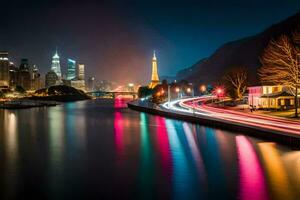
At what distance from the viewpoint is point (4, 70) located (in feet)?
513

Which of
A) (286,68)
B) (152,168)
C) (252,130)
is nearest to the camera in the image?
(152,168)

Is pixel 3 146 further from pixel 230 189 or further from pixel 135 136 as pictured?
pixel 230 189

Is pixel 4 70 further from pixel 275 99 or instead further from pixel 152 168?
pixel 152 168

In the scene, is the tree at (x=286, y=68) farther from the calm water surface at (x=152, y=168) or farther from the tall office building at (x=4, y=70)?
the tall office building at (x=4, y=70)

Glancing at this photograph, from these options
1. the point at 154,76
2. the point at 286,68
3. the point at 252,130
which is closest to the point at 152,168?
the point at 252,130

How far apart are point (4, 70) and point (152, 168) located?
153543 millimetres

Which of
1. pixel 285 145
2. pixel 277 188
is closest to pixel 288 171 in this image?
pixel 277 188

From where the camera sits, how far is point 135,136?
2780 centimetres

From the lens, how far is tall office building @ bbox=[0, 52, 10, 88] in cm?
15090

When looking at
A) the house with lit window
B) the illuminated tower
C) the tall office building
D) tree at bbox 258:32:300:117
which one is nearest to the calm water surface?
tree at bbox 258:32:300:117

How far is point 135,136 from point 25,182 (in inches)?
578

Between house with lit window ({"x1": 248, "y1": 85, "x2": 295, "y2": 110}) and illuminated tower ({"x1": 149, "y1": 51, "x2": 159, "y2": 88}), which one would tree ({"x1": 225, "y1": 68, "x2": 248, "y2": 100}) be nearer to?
house with lit window ({"x1": 248, "y1": 85, "x2": 295, "y2": 110})

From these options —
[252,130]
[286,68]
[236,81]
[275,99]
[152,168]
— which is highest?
[286,68]

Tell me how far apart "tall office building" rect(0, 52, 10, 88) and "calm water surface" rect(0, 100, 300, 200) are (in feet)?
441
